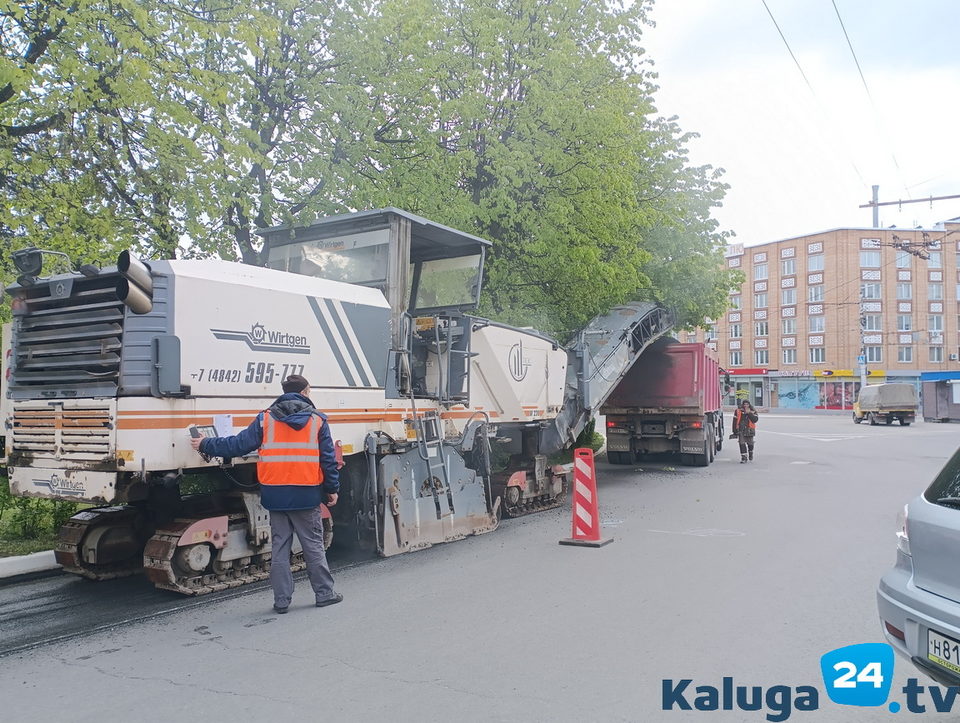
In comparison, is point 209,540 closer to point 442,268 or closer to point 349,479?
point 349,479

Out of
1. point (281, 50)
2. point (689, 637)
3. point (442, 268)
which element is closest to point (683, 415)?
point (442, 268)

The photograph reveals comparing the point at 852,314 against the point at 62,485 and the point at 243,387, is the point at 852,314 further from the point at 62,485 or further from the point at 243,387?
the point at 62,485

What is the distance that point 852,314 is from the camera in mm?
69062

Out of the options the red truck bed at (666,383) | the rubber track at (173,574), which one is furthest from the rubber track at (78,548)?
the red truck bed at (666,383)

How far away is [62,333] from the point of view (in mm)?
6391

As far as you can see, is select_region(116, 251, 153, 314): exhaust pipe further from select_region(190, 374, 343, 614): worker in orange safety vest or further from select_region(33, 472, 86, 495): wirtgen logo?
select_region(33, 472, 86, 495): wirtgen logo

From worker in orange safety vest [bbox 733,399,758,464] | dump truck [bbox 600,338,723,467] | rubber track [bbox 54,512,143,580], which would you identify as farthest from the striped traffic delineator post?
worker in orange safety vest [bbox 733,399,758,464]

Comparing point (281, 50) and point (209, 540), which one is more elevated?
point (281, 50)

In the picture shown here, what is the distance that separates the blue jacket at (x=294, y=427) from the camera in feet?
19.7

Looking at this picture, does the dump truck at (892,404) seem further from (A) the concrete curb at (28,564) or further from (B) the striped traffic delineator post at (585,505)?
(A) the concrete curb at (28,564)

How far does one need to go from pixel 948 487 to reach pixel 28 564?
7375mm

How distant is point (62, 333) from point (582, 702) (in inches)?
194

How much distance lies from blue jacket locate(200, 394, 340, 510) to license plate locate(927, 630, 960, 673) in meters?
4.19

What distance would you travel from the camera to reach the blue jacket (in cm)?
601
